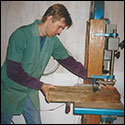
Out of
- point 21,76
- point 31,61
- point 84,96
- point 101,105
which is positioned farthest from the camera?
point 31,61

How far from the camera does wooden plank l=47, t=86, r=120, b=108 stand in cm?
109

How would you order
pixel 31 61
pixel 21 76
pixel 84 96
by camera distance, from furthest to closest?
pixel 31 61 → pixel 21 76 → pixel 84 96

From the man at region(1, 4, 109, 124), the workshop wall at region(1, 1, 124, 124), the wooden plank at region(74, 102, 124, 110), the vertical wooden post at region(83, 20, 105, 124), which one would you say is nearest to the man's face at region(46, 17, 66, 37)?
the man at region(1, 4, 109, 124)

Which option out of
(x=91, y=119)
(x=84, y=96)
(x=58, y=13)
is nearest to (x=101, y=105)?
(x=84, y=96)

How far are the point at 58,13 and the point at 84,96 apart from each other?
2.49 feet

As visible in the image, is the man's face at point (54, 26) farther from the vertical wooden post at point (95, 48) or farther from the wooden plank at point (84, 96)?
the wooden plank at point (84, 96)

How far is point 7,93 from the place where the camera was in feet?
4.71

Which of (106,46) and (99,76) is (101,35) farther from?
(99,76)

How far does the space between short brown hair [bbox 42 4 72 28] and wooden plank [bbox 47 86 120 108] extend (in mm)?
626

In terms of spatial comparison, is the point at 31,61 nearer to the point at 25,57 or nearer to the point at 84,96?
the point at 25,57

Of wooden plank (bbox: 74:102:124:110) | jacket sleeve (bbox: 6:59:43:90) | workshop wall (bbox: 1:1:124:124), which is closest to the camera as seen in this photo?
wooden plank (bbox: 74:102:124:110)

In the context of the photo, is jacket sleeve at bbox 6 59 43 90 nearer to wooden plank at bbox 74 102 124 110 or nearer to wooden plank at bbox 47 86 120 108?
wooden plank at bbox 47 86 120 108

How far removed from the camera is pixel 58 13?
1.38 metres

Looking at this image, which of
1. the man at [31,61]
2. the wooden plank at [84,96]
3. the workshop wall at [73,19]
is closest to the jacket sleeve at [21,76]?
the man at [31,61]
